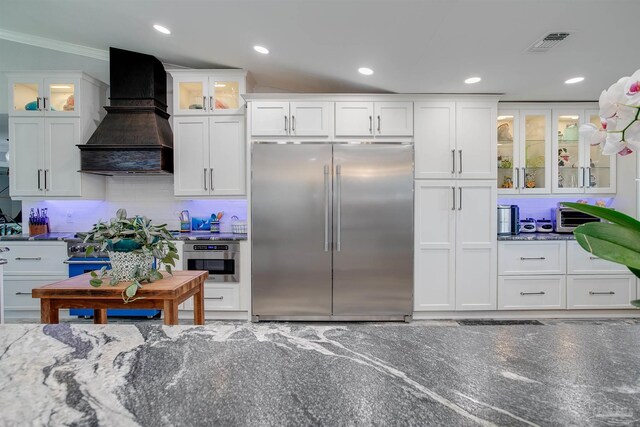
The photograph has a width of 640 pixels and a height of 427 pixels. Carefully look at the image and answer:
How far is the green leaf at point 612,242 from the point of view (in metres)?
0.44

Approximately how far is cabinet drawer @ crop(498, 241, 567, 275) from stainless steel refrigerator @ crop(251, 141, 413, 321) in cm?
105

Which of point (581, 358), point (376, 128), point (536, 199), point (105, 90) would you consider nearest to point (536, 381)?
point (581, 358)

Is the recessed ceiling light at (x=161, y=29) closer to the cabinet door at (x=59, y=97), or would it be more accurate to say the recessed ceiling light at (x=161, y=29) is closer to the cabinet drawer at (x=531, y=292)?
the cabinet door at (x=59, y=97)

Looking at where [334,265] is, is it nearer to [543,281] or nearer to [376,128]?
[376,128]

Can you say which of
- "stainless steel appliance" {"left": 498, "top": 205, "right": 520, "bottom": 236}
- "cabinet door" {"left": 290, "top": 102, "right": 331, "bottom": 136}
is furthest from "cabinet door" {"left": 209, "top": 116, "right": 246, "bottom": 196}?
"stainless steel appliance" {"left": 498, "top": 205, "right": 520, "bottom": 236}

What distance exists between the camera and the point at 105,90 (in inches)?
157

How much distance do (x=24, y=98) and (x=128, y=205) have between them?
1.54 metres

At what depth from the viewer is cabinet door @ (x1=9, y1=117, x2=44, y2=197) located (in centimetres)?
361

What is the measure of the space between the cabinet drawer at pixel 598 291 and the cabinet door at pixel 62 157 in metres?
5.47

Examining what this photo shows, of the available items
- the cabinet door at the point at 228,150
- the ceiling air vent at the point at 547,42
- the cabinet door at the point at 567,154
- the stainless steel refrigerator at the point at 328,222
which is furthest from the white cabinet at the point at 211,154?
the cabinet door at the point at 567,154

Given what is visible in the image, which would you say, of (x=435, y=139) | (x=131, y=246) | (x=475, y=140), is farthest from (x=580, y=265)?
(x=131, y=246)

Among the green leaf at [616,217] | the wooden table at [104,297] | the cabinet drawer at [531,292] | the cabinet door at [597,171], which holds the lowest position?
the cabinet drawer at [531,292]

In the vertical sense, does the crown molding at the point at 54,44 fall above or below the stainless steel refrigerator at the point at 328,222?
above

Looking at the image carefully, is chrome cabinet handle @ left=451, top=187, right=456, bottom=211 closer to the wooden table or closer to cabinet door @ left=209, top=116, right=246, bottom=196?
cabinet door @ left=209, top=116, right=246, bottom=196
